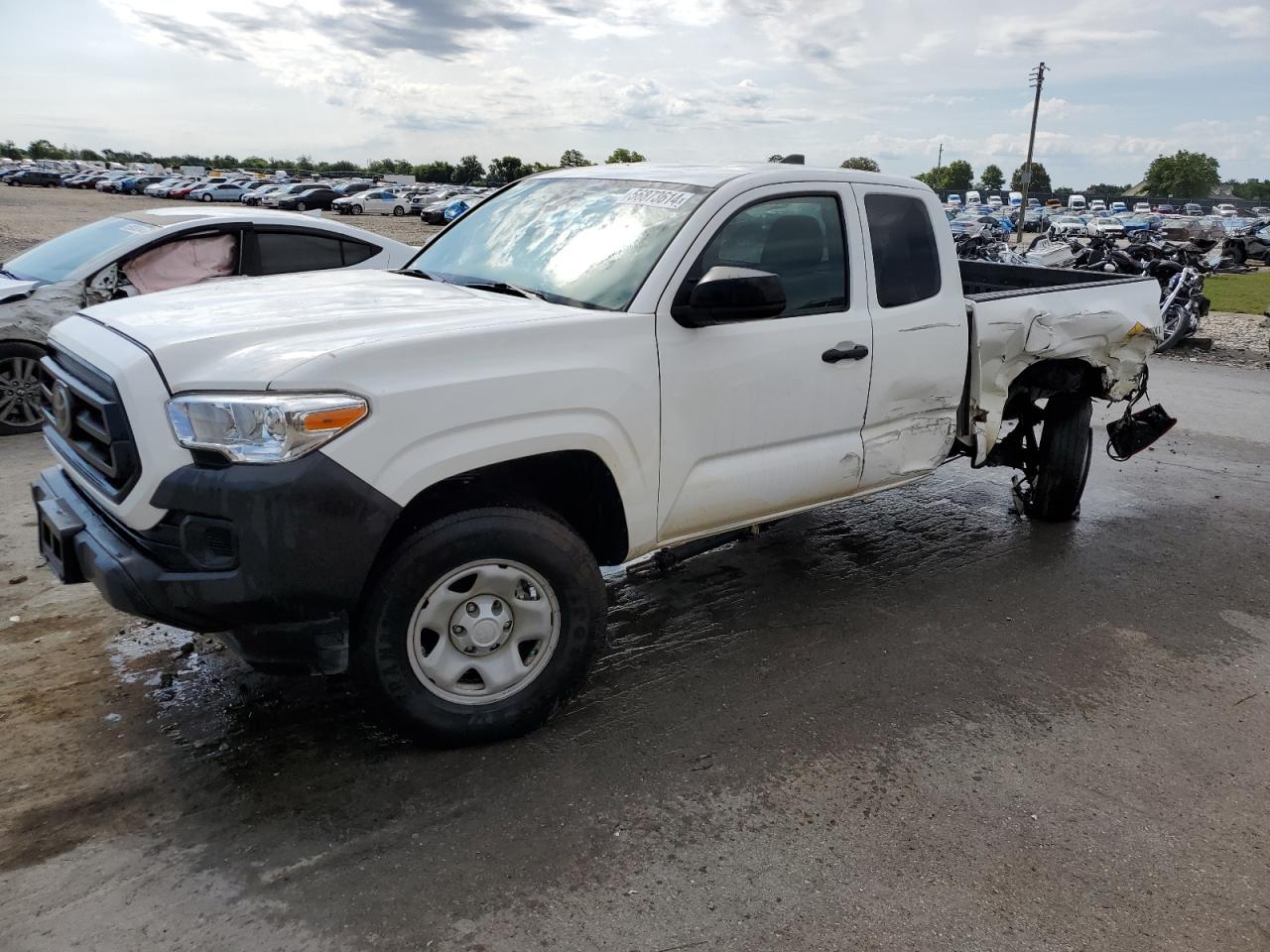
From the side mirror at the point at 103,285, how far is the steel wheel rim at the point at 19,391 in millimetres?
644

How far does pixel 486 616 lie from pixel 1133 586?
150 inches

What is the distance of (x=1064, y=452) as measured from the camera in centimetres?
615

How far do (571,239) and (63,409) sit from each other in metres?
2.02

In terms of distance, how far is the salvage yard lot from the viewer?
9.01 feet

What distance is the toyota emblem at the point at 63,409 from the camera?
136 inches

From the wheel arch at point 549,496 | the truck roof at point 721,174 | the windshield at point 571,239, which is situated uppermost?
the truck roof at point 721,174

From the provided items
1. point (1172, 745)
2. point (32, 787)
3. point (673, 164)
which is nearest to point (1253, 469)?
point (1172, 745)

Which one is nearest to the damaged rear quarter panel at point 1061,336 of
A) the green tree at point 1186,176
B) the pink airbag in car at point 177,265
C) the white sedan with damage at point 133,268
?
the white sedan with damage at point 133,268

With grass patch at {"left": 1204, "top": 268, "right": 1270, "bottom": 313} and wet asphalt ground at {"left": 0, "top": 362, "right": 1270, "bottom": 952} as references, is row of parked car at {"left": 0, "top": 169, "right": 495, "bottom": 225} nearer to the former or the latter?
grass patch at {"left": 1204, "top": 268, "right": 1270, "bottom": 313}

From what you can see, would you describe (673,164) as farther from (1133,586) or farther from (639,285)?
(1133,586)

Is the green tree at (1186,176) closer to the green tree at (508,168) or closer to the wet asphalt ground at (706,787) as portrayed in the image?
the green tree at (508,168)

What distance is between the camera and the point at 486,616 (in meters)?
3.35

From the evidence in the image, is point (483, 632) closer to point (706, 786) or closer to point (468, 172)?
point (706, 786)

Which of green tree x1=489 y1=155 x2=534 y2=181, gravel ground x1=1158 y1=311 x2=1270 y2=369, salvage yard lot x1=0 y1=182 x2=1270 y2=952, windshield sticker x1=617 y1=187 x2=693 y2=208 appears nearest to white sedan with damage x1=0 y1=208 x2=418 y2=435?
salvage yard lot x1=0 y1=182 x2=1270 y2=952
